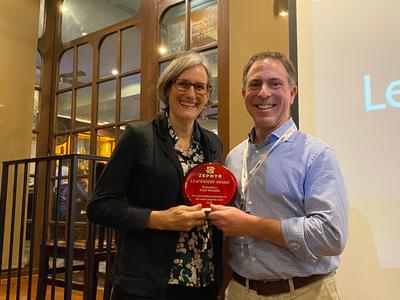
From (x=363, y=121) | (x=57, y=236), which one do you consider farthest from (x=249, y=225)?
(x=57, y=236)

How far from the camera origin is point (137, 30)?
3.85 metres

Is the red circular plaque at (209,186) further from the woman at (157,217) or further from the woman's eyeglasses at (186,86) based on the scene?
the woman's eyeglasses at (186,86)

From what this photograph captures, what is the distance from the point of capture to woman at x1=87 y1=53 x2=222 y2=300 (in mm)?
1289

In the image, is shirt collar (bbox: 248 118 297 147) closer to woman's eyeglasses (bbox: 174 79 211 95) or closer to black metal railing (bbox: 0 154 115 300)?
woman's eyeglasses (bbox: 174 79 211 95)

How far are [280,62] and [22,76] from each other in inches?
143

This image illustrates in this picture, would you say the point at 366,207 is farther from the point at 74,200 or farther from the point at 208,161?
the point at 74,200

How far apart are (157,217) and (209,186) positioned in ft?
0.59

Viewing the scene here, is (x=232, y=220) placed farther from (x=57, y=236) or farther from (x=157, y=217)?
(x=57, y=236)

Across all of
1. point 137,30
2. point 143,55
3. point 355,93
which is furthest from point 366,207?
point 137,30

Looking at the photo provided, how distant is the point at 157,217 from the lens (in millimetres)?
1279

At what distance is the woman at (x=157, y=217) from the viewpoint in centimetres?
129

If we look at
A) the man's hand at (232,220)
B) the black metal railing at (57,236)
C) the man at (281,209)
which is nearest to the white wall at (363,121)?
the man at (281,209)

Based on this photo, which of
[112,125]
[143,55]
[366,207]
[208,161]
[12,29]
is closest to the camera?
[208,161]

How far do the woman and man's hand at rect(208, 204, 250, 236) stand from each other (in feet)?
0.20
